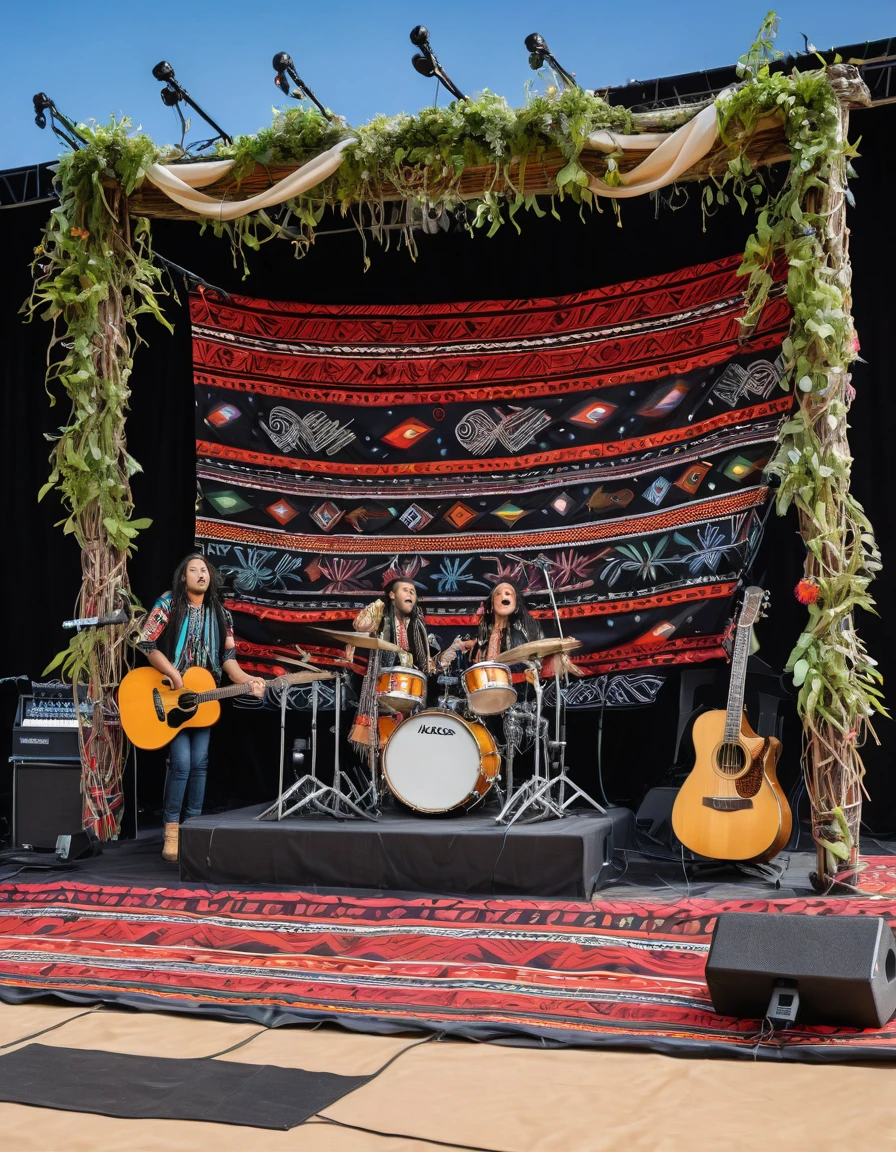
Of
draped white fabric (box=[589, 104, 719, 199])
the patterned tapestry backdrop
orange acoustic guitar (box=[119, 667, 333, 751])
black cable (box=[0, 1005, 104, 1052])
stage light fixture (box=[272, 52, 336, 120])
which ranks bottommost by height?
black cable (box=[0, 1005, 104, 1052])

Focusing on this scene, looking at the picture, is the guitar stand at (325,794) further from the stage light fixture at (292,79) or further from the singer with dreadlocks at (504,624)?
the stage light fixture at (292,79)

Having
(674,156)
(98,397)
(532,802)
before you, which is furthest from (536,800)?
(98,397)

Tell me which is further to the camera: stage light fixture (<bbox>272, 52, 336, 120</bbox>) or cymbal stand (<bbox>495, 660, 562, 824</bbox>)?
stage light fixture (<bbox>272, 52, 336, 120</bbox>)

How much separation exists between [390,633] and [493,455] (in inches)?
48.4

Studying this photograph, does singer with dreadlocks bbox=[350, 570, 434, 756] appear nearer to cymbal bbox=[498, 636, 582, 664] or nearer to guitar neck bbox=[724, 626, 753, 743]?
cymbal bbox=[498, 636, 582, 664]

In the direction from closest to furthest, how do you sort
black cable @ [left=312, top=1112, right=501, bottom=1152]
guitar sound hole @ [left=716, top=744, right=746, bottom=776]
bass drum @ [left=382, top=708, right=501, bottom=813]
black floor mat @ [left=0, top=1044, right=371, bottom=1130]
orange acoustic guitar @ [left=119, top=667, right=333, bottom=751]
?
black cable @ [left=312, top=1112, right=501, bottom=1152] → black floor mat @ [left=0, top=1044, right=371, bottom=1130] → guitar sound hole @ [left=716, top=744, right=746, bottom=776] → bass drum @ [left=382, top=708, right=501, bottom=813] → orange acoustic guitar @ [left=119, top=667, right=333, bottom=751]

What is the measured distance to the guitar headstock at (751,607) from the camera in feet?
17.0

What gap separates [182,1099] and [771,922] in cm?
166

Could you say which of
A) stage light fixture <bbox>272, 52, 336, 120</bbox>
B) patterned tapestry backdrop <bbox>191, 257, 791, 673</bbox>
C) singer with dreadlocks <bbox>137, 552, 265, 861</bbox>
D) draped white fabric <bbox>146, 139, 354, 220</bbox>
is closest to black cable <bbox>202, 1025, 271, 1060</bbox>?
singer with dreadlocks <bbox>137, 552, 265, 861</bbox>

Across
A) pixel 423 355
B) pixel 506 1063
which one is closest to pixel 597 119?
pixel 423 355

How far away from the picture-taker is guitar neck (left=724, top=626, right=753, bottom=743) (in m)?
4.96

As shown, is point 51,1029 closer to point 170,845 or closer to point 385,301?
point 170,845

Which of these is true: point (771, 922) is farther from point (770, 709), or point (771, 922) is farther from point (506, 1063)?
point (770, 709)

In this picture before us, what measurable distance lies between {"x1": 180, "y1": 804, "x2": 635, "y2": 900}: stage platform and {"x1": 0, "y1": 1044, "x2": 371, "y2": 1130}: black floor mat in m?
1.88
